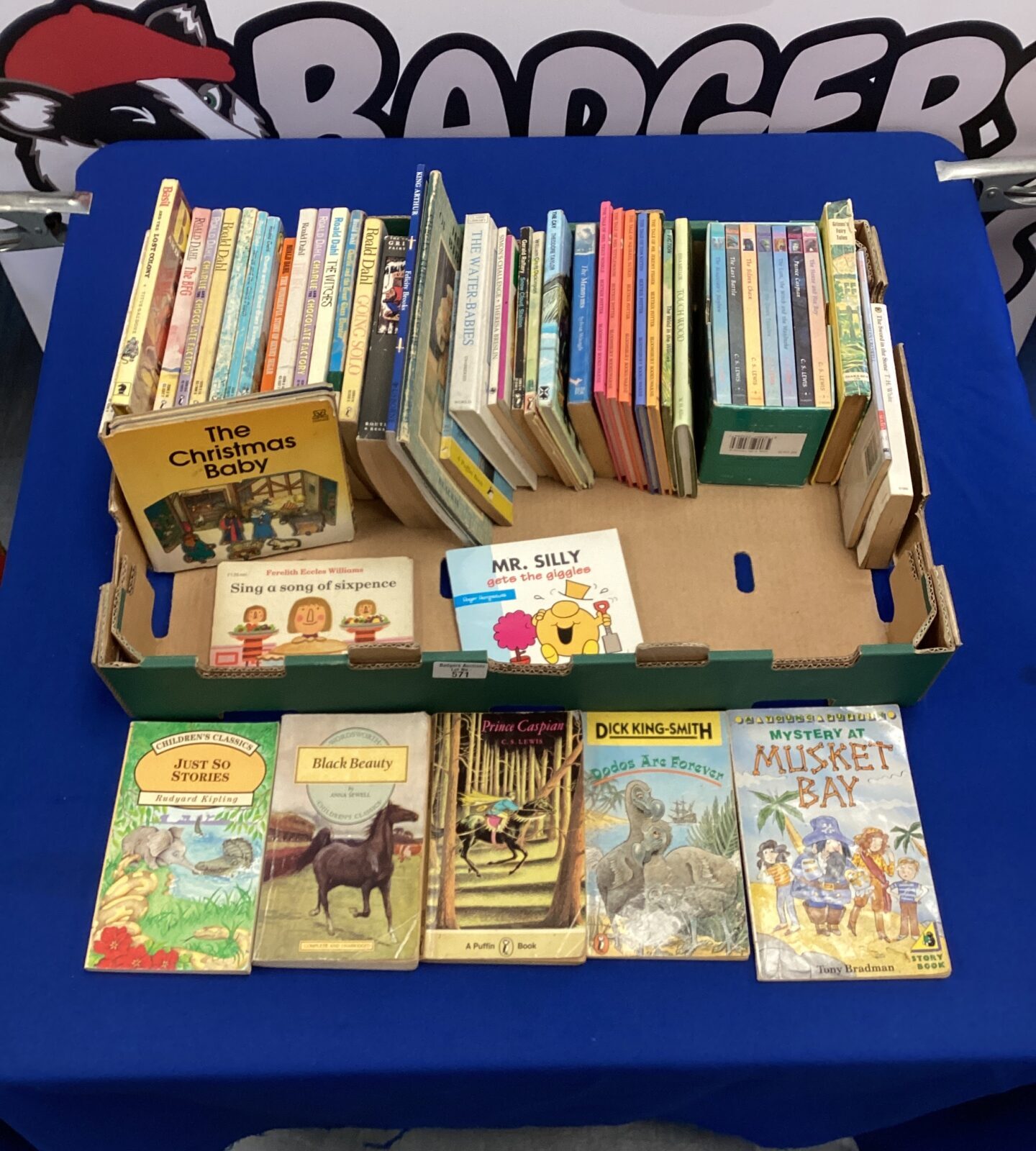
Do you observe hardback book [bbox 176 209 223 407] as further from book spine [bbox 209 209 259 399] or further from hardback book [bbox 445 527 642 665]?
hardback book [bbox 445 527 642 665]

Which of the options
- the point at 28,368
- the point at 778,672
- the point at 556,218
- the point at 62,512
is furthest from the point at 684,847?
the point at 28,368

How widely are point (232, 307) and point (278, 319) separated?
0.06 m

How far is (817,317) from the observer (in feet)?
4.21

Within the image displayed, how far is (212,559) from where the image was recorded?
133 centimetres

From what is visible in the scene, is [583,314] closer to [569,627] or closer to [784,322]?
[784,322]

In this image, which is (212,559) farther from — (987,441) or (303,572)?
(987,441)

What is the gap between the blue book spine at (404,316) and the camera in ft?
3.83

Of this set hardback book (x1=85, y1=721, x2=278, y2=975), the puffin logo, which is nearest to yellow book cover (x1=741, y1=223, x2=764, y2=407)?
hardback book (x1=85, y1=721, x2=278, y2=975)

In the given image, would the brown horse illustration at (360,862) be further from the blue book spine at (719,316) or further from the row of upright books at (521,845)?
the blue book spine at (719,316)

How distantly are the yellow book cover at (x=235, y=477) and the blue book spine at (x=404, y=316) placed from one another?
0.24 ft

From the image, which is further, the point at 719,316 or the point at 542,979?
the point at 719,316

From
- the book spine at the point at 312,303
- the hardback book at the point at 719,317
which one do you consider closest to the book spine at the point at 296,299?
the book spine at the point at 312,303

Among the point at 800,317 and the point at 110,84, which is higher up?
the point at 110,84

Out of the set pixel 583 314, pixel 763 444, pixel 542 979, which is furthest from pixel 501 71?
pixel 542 979
